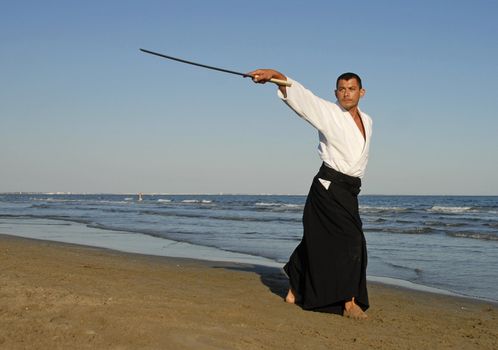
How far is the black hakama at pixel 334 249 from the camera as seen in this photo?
4727 mm

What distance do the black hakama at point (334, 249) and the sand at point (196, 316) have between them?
22 centimetres

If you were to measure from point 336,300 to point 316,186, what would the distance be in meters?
0.90

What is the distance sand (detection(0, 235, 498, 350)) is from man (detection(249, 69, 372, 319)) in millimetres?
232

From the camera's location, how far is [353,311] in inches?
183

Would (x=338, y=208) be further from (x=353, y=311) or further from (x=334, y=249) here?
(x=353, y=311)

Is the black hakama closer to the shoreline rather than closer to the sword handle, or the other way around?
the sword handle

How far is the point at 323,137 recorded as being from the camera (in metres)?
4.73

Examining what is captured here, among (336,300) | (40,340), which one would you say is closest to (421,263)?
(336,300)

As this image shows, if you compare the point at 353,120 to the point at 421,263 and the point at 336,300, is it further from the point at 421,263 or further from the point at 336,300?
the point at 421,263

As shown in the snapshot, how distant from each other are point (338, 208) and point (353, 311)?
0.79m

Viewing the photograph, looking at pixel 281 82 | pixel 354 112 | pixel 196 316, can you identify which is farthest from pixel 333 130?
pixel 196 316

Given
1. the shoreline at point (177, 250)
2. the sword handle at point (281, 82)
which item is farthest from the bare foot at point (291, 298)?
the shoreline at point (177, 250)

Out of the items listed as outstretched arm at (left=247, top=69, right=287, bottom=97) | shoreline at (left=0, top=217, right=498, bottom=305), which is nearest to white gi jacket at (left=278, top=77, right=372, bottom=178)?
outstretched arm at (left=247, top=69, right=287, bottom=97)

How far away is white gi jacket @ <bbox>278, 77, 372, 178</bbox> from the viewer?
4.55m
